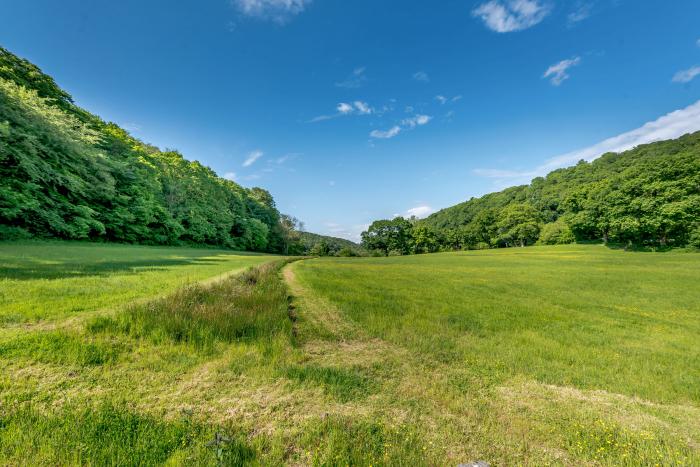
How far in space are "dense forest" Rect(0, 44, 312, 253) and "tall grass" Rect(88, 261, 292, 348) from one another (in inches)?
998

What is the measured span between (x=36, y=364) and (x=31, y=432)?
6.19ft

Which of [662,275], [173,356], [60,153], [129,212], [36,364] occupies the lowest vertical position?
[662,275]

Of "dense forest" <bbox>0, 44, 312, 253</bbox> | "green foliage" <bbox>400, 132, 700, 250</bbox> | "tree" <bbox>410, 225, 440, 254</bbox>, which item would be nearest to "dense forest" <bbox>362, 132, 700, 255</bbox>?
"green foliage" <bbox>400, 132, 700, 250</bbox>

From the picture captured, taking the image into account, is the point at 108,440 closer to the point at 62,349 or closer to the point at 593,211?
the point at 62,349

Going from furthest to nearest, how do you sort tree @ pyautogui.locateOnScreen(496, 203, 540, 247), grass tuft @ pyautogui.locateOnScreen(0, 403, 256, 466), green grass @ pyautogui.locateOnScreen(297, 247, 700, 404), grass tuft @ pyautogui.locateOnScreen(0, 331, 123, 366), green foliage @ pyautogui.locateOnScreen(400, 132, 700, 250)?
tree @ pyautogui.locateOnScreen(496, 203, 540, 247) < green foliage @ pyautogui.locateOnScreen(400, 132, 700, 250) < green grass @ pyautogui.locateOnScreen(297, 247, 700, 404) < grass tuft @ pyautogui.locateOnScreen(0, 331, 123, 366) < grass tuft @ pyautogui.locateOnScreen(0, 403, 256, 466)

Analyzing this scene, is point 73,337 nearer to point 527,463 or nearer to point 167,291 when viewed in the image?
point 167,291

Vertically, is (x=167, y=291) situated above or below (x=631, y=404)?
above

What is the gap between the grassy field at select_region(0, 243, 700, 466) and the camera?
3141mm

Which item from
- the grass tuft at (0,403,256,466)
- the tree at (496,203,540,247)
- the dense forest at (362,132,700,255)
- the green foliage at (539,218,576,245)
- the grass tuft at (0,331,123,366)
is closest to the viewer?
the grass tuft at (0,403,256,466)

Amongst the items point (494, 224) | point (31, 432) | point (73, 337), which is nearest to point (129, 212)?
point (73, 337)

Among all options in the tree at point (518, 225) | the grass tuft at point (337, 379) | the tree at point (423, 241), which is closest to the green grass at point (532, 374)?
the grass tuft at point (337, 379)

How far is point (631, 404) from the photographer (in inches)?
177

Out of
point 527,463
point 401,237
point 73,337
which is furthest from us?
point 401,237

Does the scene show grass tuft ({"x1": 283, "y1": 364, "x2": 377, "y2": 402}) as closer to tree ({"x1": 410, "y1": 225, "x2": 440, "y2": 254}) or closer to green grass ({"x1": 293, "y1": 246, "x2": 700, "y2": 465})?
green grass ({"x1": 293, "y1": 246, "x2": 700, "y2": 465})
